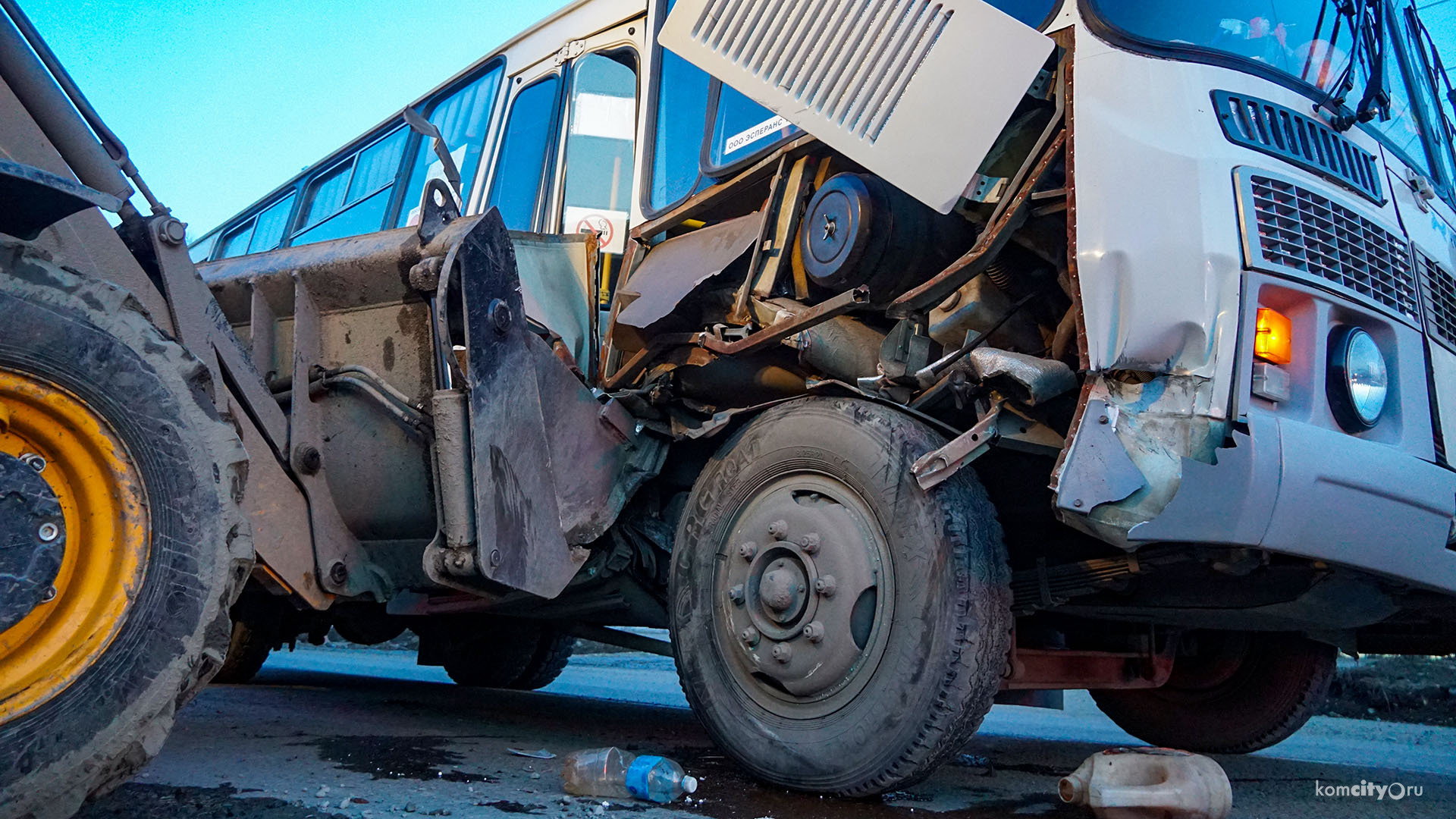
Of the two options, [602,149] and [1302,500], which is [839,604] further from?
[602,149]

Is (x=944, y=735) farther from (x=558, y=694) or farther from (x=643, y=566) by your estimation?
(x=558, y=694)

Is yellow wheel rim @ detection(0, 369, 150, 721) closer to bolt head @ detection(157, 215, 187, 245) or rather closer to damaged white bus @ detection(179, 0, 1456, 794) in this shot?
bolt head @ detection(157, 215, 187, 245)

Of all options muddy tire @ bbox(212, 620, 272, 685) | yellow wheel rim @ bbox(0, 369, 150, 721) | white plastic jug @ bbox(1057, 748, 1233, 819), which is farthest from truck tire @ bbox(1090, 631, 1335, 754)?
muddy tire @ bbox(212, 620, 272, 685)

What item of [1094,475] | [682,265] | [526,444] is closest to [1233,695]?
[1094,475]

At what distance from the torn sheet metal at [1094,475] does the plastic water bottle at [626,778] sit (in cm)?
124

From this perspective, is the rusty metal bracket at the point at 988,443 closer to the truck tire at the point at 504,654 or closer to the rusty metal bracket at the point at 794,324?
the rusty metal bracket at the point at 794,324

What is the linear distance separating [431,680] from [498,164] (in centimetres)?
430

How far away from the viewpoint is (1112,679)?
3746 millimetres

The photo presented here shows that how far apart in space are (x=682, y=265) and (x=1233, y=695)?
2.83 meters

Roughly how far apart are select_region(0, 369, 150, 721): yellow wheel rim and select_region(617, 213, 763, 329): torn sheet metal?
1810 millimetres

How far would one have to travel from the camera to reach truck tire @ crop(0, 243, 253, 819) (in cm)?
191

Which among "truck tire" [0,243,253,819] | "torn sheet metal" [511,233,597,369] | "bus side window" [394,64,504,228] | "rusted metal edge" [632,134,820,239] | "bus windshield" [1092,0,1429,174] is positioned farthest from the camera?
"bus side window" [394,64,504,228]

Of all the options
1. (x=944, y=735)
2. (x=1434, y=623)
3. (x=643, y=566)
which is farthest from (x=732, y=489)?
(x=1434, y=623)

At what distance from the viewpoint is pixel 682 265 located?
3666 millimetres
